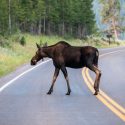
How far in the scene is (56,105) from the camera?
13109 mm

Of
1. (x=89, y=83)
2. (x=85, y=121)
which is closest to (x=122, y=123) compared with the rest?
(x=85, y=121)

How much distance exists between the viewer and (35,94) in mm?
15492

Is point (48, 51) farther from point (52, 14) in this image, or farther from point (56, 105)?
point (52, 14)

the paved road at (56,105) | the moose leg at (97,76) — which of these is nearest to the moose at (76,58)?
the moose leg at (97,76)

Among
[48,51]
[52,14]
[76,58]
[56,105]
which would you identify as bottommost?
[52,14]

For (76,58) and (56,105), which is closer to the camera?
(56,105)

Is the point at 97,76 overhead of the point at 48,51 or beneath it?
beneath

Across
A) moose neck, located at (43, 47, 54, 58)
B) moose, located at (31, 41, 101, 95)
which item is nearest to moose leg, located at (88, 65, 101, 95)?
moose, located at (31, 41, 101, 95)

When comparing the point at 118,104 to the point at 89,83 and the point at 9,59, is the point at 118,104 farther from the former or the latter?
the point at 9,59

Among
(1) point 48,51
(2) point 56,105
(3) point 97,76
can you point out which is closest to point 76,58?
(3) point 97,76

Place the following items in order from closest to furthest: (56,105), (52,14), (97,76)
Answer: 1. (56,105)
2. (97,76)
3. (52,14)

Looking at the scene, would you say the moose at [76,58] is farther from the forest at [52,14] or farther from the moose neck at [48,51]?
the forest at [52,14]

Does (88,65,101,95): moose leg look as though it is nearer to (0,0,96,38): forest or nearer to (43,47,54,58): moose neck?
(43,47,54,58): moose neck

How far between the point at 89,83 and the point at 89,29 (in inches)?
3399
